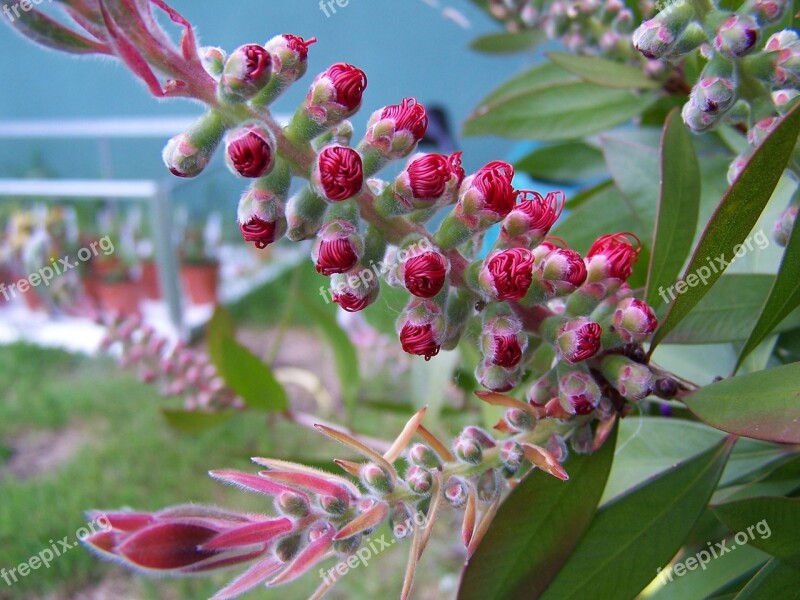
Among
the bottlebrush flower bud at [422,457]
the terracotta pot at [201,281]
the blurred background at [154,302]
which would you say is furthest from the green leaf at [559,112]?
the terracotta pot at [201,281]

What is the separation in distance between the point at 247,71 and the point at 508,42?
3.44 feet

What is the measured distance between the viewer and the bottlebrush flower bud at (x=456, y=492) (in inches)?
18.2

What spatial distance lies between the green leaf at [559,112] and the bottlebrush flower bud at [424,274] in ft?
1.78

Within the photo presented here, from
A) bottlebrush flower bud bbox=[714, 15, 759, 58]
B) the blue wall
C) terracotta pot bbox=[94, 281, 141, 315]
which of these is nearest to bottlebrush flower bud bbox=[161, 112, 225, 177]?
bottlebrush flower bud bbox=[714, 15, 759, 58]

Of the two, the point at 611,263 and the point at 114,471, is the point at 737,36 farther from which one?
the point at 114,471

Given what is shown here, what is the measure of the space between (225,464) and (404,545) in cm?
87

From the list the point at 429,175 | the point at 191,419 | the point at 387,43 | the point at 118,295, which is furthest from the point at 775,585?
the point at 118,295

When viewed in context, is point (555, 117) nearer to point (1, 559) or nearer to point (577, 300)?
point (577, 300)

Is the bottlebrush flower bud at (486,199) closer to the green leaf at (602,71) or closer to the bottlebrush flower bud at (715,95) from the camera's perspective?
the bottlebrush flower bud at (715,95)

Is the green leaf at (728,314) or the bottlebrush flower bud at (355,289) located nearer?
the bottlebrush flower bud at (355,289)

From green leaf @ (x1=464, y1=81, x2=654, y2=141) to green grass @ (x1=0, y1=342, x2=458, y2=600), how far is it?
928mm

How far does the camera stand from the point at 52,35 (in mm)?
384

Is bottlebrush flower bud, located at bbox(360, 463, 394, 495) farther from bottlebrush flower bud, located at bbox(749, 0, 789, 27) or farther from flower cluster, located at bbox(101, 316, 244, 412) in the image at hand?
flower cluster, located at bbox(101, 316, 244, 412)

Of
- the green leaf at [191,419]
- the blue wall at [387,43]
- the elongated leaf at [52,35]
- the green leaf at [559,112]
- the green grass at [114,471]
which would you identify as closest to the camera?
the elongated leaf at [52,35]
